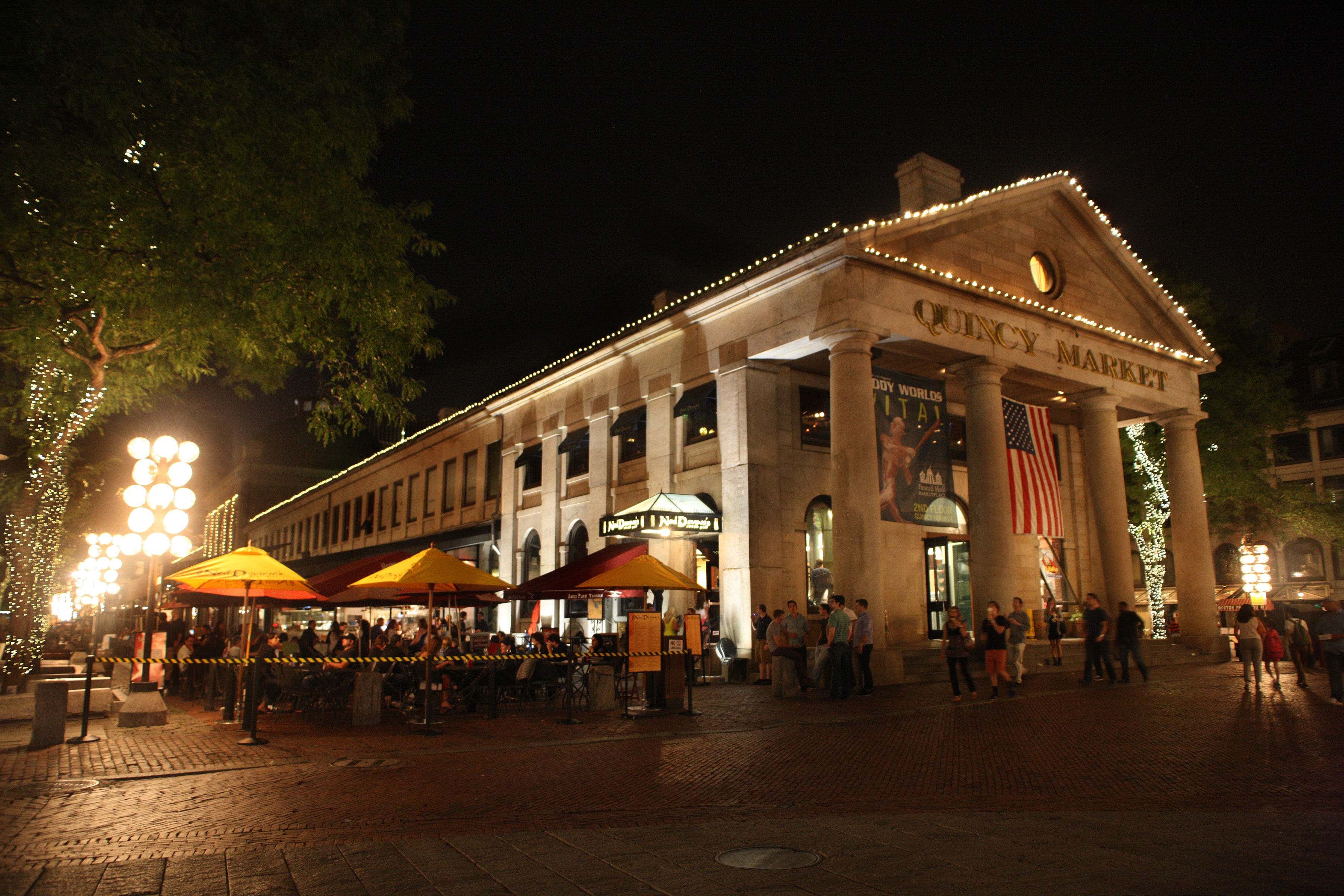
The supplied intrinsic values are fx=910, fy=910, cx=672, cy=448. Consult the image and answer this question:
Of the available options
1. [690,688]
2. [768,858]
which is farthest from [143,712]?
[768,858]

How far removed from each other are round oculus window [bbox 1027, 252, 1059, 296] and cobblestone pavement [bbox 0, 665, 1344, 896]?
13883 millimetres

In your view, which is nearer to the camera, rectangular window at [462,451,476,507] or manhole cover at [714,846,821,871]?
manhole cover at [714,846,821,871]

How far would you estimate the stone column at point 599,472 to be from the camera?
26.9 m

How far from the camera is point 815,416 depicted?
75.6ft

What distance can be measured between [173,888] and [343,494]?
5075cm

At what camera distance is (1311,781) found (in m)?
8.15

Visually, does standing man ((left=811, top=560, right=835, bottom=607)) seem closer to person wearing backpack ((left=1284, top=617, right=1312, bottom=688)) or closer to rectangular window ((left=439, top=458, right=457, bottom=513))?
person wearing backpack ((left=1284, top=617, right=1312, bottom=688))

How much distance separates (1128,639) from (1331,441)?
142 ft

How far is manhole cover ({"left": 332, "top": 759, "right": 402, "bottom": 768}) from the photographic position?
9.77 m

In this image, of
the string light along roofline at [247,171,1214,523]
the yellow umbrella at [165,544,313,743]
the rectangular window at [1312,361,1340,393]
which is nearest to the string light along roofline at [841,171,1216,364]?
the string light along roofline at [247,171,1214,523]

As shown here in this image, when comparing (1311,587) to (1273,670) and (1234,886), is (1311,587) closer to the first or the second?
(1273,670)

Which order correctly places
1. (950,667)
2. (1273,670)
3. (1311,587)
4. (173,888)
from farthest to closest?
(1311,587), (1273,670), (950,667), (173,888)

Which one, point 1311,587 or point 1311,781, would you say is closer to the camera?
point 1311,781

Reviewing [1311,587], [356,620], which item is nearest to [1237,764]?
[356,620]
